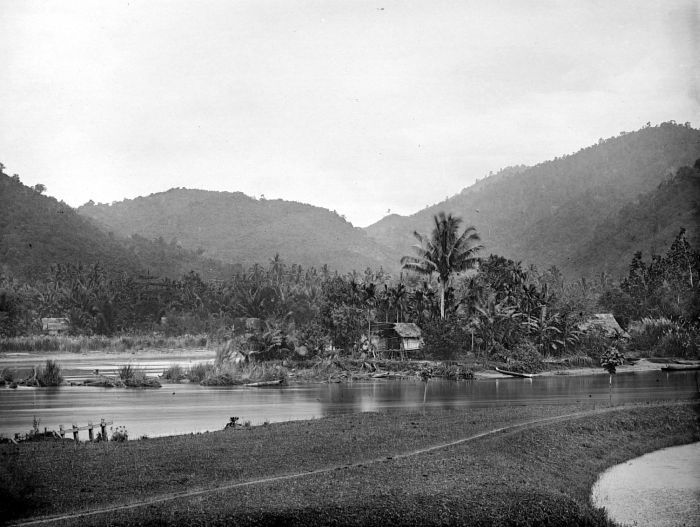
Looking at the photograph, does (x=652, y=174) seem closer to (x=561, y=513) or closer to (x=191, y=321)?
(x=191, y=321)

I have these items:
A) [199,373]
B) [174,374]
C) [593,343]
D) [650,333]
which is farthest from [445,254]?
[174,374]

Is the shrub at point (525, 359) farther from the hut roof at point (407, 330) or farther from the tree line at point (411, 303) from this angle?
the hut roof at point (407, 330)

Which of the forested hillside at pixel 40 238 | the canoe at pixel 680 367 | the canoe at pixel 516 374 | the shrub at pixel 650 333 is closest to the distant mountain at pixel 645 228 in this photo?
the shrub at pixel 650 333

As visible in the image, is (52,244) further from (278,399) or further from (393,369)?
(278,399)

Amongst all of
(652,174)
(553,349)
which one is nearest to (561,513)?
(553,349)

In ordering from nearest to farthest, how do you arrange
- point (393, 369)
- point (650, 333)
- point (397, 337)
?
1. point (393, 369)
2. point (397, 337)
3. point (650, 333)
